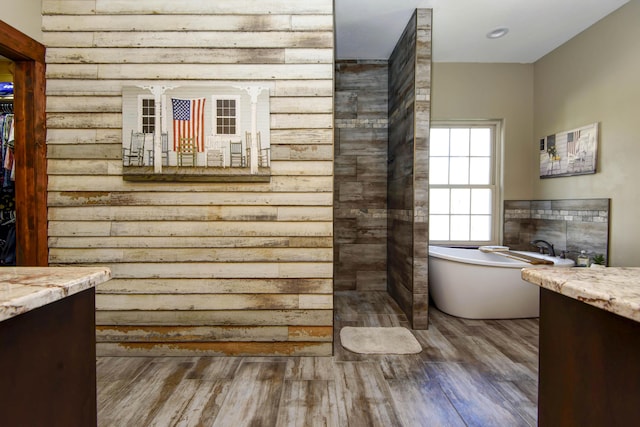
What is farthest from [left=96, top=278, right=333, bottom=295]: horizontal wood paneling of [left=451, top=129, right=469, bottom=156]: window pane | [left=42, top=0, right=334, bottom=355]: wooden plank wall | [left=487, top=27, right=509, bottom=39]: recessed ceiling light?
[left=487, top=27, right=509, bottom=39]: recessed ceiling light

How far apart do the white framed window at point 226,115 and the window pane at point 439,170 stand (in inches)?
105

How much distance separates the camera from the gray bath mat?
2510 mm

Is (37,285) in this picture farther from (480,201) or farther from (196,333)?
(480,201)

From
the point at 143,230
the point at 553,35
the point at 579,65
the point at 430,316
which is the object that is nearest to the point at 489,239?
the point at 430,316

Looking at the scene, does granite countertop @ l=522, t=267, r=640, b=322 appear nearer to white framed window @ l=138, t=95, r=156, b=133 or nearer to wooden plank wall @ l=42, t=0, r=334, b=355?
wooden plank wall @ l=42, t=0, r=334, b=355

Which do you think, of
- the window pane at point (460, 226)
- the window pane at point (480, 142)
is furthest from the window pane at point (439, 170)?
the window pane at point (460, 226)

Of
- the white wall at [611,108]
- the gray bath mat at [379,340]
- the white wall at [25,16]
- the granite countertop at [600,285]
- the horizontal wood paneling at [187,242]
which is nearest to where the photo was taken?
the granite countertop at [600,285]

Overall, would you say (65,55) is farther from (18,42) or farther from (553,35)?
(553,35)

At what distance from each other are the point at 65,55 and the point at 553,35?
447 cm

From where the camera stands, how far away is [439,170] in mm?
4070

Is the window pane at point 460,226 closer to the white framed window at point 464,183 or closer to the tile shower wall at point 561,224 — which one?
the white framed window at point 464,183

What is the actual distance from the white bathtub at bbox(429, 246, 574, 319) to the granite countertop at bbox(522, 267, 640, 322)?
206cm

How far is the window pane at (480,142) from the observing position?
Answer: 4.05 m

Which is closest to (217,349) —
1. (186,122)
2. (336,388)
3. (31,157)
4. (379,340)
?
(336,388)
